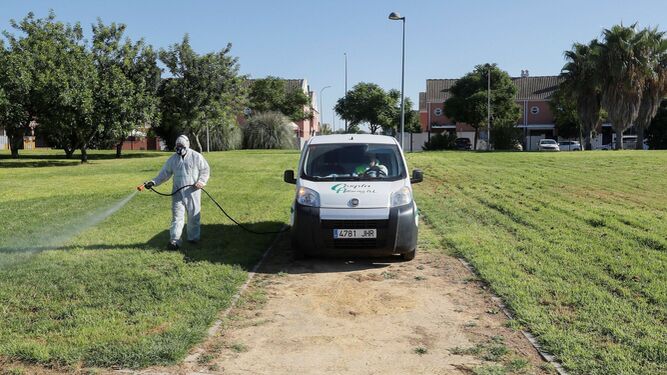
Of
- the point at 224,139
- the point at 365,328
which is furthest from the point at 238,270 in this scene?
the point at 224,139

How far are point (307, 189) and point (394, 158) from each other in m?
1.55

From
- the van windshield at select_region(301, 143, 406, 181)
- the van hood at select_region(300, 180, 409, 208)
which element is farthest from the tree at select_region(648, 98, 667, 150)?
the van hood at select_region(300, 180, 409, 208)

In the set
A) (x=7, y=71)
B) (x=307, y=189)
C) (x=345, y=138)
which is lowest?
(x=307, y=189)

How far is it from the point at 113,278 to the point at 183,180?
2030 millimetres

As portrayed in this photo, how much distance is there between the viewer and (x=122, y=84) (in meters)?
29.5

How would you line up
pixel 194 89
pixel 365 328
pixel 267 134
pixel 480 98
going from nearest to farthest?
pixel 365 328, pixel 194 89, pixel 267 134, pixel 480 98

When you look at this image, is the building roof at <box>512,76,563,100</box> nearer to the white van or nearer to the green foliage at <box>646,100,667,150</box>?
the green foliage at <box>646,100,667,150</box>

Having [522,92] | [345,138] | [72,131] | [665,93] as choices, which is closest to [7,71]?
[72,131]

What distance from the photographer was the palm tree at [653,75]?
145 ft

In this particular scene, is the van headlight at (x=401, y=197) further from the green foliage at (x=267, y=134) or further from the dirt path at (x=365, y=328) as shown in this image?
the green foliage at (x=267, y=134)

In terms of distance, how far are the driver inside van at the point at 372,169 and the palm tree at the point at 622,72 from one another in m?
41.6

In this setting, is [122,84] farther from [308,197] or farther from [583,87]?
[583,87]

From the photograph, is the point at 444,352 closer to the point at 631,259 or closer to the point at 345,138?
the point at 631,259

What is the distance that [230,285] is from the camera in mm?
6250
